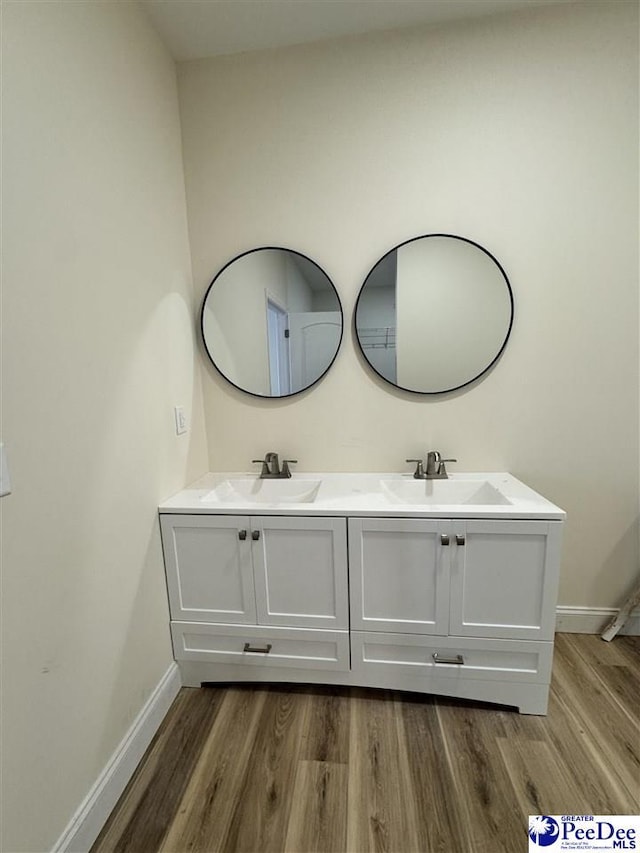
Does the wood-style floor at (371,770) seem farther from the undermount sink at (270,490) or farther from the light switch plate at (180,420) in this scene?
the light switch plate at (180,420)

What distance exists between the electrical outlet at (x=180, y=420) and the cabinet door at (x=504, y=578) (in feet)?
3.96

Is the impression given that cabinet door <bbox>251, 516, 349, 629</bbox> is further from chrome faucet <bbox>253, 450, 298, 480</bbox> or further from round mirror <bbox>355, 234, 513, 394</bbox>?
round mirror <bbox>355, 234, 513, 394</bbox>

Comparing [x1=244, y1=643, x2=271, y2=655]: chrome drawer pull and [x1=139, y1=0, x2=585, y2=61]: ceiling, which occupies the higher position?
[x1=139, y1=0, x2=585, y2=61]: ceiling

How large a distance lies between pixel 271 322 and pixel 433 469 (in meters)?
1.04

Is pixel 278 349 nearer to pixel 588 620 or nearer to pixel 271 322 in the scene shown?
pixel 271 322

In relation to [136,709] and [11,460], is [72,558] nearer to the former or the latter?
[11,460]

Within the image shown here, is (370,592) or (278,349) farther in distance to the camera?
(278,349)

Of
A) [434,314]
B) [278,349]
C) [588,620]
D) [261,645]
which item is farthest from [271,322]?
[588,620]

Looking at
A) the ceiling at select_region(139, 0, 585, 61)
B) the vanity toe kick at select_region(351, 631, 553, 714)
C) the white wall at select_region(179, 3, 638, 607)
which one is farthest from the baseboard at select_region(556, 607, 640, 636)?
the ceiling at select_region(139, 0, 585, 61)

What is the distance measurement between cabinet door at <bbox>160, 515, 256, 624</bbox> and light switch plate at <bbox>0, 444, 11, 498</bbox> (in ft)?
2.33

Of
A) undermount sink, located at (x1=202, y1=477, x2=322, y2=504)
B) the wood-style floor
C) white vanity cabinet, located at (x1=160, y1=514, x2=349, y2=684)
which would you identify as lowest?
the wood-style floor

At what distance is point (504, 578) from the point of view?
1444mm

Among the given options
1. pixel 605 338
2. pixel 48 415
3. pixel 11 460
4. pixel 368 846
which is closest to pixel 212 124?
pixel 48 415

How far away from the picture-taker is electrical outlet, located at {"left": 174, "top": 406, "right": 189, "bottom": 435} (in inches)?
68.3
